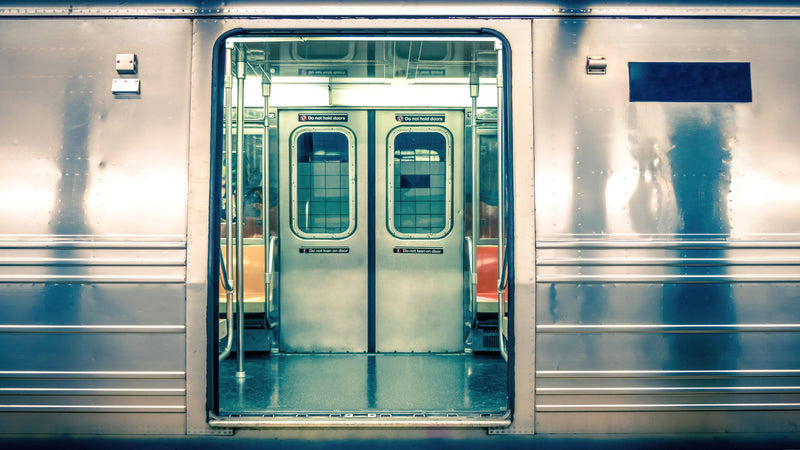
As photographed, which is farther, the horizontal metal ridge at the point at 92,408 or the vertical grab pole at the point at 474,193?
the vertical grab pole at the point at 474,193

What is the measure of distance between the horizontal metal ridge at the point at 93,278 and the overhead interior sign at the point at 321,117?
2.48 metres

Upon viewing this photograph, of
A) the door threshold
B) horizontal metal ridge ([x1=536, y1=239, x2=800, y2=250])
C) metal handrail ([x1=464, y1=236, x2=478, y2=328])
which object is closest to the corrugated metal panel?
horizontal metal ridge ([x1=536, y1=239, x2=800, y2=250])

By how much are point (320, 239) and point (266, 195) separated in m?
0.62

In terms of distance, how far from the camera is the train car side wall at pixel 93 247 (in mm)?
2807

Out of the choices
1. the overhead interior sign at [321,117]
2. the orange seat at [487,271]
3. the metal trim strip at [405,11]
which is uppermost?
the metal trim strip at [405,11]

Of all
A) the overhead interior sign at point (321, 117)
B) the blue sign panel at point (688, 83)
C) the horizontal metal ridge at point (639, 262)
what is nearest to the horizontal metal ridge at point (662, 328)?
the horizontal metal ridge at point (639, 262)

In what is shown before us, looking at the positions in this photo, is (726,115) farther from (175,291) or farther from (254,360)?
(254,360)

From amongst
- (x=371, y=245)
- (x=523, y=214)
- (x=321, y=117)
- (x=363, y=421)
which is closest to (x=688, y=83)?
(x=523, y=214)

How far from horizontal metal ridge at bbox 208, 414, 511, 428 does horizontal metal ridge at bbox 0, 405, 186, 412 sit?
0.78 feet

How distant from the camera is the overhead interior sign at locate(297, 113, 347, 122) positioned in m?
4.94

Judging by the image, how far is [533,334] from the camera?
2.82 meters

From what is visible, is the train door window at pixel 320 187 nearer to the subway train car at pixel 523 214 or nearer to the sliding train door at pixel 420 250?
the sliding train door at pixel 420 250

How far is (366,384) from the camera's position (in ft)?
12.7

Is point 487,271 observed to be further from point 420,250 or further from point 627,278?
point 627,278
